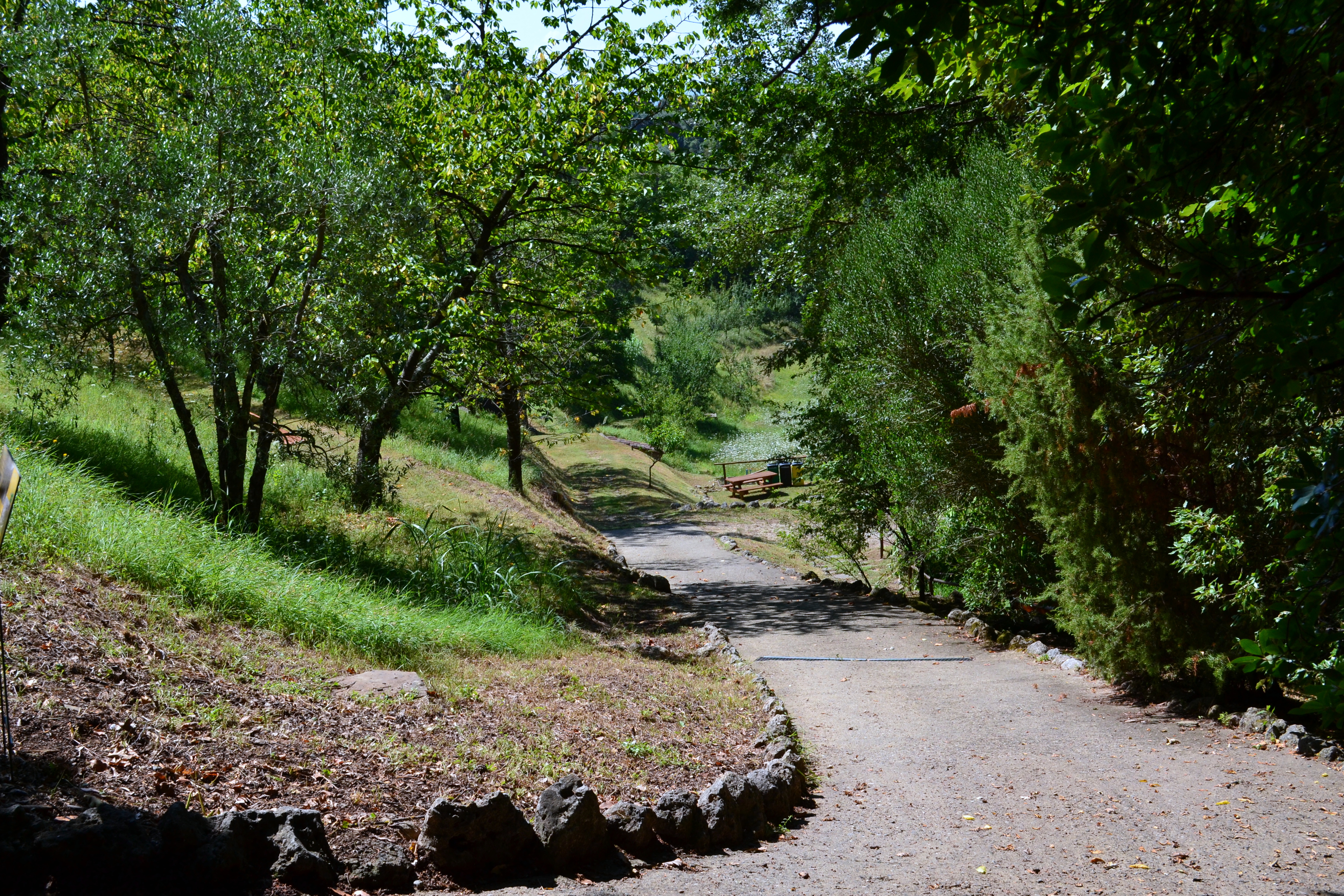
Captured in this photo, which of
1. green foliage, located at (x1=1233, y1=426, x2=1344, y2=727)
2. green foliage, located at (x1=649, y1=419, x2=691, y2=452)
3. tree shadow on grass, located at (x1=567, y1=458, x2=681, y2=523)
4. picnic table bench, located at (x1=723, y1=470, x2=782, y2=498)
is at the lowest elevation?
tree shadow on grass, located at (x1=567, y1=458, x2=681, y2=523)

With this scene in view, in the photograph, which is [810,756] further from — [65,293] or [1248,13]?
[65,293]

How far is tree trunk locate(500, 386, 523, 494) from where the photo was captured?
1948 cm

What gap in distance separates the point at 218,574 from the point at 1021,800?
18.2 feet

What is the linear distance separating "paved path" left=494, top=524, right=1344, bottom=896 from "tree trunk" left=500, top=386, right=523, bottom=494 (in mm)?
11620

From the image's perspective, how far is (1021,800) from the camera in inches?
209

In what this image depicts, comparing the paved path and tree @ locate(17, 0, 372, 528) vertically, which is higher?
tree @ locate(17, 0, 372, 528)

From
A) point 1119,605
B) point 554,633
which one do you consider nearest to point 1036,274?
point 1119,605

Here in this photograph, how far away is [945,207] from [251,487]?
8.62 m

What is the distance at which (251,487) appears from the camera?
9273 mm

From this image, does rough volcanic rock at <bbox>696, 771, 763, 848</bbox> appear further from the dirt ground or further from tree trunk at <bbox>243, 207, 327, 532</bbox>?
tree trunk at <bbox>243, 207, 327, 532</bbox>

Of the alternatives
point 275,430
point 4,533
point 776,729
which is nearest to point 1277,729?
point 776,729

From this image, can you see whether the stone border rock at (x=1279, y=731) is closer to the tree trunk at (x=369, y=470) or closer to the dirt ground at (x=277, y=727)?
the dirt ground at (x=277, y=727)

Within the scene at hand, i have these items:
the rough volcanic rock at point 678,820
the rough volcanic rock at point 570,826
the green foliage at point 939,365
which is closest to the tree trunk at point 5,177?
the rough volcanic rock at point 570,826

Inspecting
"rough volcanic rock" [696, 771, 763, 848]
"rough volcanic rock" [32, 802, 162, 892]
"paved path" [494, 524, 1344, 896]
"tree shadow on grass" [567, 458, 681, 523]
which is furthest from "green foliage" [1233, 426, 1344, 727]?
"tree shadow on grass" [567, 458, 681, 523]
